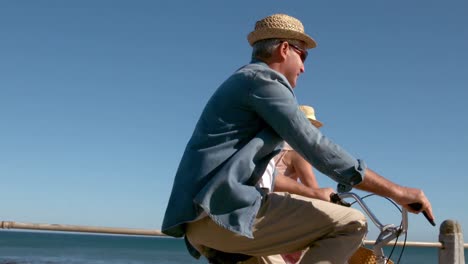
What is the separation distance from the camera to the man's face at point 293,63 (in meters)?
2.63

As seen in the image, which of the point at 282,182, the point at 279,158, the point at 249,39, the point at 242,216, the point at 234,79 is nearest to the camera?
the point at 242,216

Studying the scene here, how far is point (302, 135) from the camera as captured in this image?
2340mm

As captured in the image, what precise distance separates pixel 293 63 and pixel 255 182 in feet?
1.78

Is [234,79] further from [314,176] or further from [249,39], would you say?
[314,176]

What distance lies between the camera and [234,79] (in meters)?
2.48

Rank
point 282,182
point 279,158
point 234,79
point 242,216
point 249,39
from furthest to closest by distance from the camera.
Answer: point 279,158, point 282,182, point 249,39, point 234,79, point 242,216

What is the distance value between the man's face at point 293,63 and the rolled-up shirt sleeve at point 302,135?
26cm

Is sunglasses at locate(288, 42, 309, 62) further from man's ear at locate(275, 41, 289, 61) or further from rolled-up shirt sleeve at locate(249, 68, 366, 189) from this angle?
rolled-up shirt sleeve at locate(249, 68, 366, 189)

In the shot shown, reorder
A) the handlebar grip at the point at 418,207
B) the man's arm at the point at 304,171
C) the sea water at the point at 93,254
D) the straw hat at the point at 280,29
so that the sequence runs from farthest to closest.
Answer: the sea water at the point at 93,254 < the man's arm at the point at 304,171 < the straw hat at the point at 280,29 < the handlebar grip at the point at 418,207

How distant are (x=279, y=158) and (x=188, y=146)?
4.46ft

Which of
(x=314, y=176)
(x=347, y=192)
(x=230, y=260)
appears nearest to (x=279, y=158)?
(x=314, y=176)

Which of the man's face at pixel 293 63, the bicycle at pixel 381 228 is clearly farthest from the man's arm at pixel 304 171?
the man's face at pixel 293 63

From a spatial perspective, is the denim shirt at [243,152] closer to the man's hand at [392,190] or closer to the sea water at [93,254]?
the man's hand at [392,190]

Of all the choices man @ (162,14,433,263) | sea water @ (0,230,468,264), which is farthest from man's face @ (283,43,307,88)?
sea water @ (0,230,468,264)
